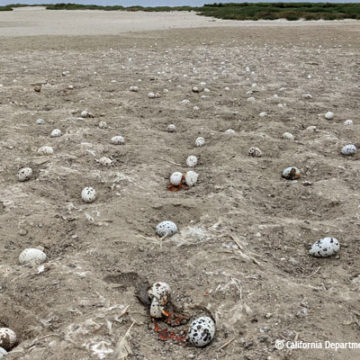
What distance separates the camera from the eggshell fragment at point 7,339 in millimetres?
1973

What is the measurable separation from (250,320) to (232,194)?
143 cm

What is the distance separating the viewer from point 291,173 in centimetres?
369

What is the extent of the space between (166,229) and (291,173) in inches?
57.8

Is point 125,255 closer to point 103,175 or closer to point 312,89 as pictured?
point 103,175

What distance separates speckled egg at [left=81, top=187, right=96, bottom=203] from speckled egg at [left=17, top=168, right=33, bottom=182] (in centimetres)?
66

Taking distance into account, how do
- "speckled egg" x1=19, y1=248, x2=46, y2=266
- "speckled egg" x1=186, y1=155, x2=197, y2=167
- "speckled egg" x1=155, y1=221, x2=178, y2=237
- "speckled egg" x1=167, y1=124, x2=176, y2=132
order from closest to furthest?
"speckled egg" x1=19, y1=248, x2=46, y2=266, "speckled egg" x1=155, y1=221, x2=178, y2=237, "speckled egg" x1=186, y1=155, x2=197, y2=167, "speckled egg" x1=167, y1=124, x2=176, y2=132

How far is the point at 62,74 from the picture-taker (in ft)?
27.4

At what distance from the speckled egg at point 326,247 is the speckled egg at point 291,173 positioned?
1.16 metres

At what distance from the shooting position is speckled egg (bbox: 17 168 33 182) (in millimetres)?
3641

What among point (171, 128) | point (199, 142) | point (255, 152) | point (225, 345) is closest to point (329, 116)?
point (255, 152)

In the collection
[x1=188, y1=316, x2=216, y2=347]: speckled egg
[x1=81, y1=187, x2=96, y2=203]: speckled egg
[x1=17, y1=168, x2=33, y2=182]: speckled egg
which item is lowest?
[x1=188, y1=316, x2=216, y2=347]: speckled egg

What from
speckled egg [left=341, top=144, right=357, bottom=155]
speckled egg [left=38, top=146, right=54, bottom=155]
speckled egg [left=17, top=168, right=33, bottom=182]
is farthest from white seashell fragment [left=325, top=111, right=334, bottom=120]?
speckled egg [left=17, top=168, right=33, bottom=182]

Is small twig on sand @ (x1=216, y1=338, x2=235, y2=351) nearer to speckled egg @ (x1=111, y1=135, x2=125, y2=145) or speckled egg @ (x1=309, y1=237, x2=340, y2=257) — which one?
speckled egg @ (x1=309, y1=237, x2=340, y2=257)

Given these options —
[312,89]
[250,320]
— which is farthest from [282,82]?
[250,320]
